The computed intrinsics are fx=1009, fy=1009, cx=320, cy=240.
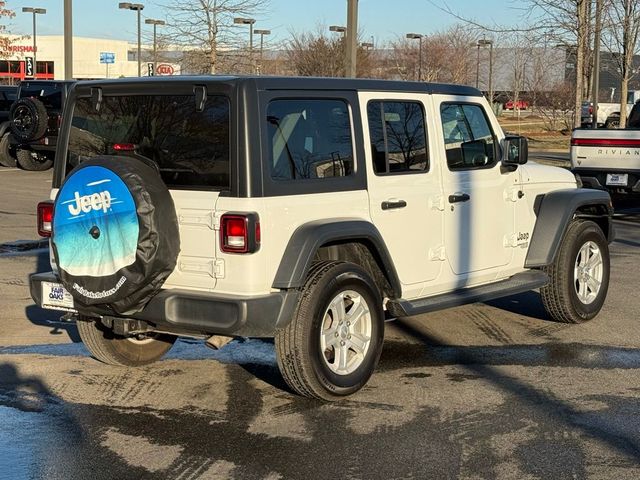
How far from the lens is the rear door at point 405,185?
6.34 m

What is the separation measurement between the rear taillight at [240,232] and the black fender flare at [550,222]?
10.00 feet

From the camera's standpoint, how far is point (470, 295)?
705 cm

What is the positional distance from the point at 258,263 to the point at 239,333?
39 cm

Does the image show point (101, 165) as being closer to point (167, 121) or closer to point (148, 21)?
point (167, 121)

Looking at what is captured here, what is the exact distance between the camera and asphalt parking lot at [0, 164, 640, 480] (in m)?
4.93

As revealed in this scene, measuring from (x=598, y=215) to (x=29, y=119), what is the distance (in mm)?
15307

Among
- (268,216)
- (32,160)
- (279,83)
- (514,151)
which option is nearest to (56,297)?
(268,216)

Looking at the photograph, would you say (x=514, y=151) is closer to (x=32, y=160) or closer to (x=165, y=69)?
(x=32, y=160)

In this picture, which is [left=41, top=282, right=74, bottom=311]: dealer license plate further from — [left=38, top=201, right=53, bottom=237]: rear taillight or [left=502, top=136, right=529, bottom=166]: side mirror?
[left=502, top=136, right=529, bottom=166]: side mirror

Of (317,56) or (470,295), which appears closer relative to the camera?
(470,295)

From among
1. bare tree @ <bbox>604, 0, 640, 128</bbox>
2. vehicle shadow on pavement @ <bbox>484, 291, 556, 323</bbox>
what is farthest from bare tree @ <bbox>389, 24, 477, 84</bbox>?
vehicle shadow on pavement @ <bbox>484, 291, 556, 323</bbox>

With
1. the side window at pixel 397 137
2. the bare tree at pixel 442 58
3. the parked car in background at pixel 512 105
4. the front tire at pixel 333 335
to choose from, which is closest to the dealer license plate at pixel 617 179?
the side window at pixel 397 137

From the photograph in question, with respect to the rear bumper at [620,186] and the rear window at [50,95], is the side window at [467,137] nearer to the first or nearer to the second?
the rear bumper at [620,186]

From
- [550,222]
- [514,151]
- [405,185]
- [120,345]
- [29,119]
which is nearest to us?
[405,185]
